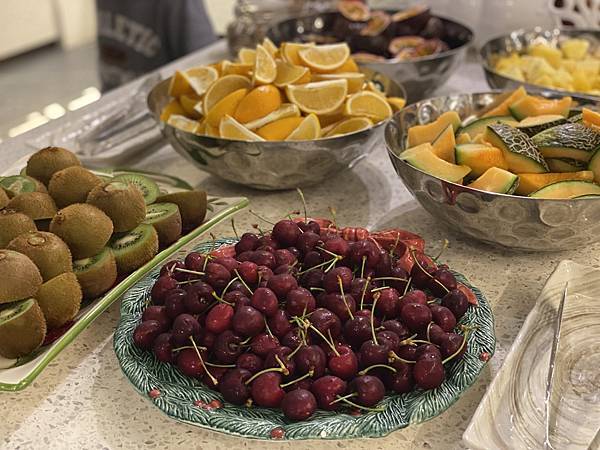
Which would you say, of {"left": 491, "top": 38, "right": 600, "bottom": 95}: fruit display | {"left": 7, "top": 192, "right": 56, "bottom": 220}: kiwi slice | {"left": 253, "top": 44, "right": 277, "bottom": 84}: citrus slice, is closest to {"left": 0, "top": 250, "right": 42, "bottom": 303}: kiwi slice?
{"left": 7, "top": 192, "right": 56, "bottom": 220}: kiwi slice

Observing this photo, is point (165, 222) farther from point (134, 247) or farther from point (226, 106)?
point (226, 106)

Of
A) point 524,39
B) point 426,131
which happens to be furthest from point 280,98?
point 524,39

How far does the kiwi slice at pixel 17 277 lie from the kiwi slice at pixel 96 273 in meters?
0.06

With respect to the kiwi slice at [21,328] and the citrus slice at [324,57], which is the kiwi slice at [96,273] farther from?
the citrus slice at [324,57]

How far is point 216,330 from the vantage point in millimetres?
692

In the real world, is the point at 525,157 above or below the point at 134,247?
above

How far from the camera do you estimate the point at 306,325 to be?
673 millimetres

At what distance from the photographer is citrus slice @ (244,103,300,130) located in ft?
3.48

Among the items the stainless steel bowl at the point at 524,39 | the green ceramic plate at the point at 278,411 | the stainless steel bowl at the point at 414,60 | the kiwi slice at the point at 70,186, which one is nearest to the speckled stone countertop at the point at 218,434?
the green ceramic plate at the point at 278,411

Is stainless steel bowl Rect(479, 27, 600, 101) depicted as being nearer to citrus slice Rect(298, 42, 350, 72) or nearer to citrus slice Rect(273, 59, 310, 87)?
citrus slice Rect(298, 42, 350, 72)

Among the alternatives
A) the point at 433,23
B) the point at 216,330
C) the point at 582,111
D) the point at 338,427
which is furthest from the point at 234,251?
the point at 433,23

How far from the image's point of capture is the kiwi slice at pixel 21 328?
2.30ft

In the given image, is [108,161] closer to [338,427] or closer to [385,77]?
[385,77]

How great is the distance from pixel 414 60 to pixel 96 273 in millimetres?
789
